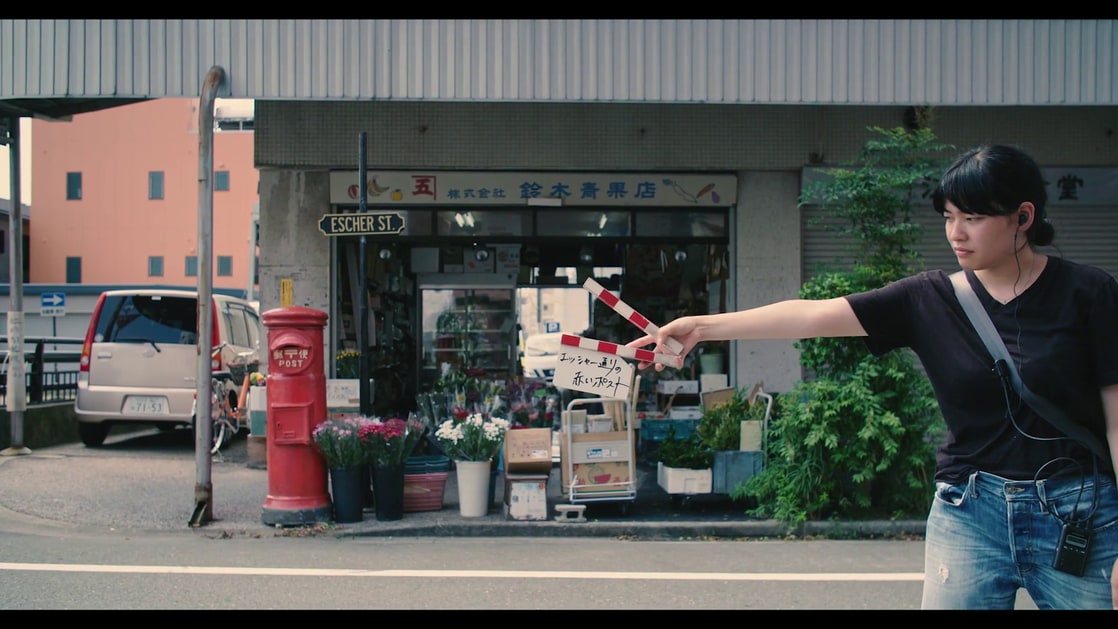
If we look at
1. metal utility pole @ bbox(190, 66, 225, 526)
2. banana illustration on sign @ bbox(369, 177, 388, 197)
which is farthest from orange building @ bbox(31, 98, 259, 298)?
metal utility pole @ bbox(190, 66, 225, 526)

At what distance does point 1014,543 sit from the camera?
2.69 m

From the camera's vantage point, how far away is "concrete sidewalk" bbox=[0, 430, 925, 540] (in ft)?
27.6

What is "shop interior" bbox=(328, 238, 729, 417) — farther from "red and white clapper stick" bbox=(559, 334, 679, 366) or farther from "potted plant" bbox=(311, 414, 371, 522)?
"red and white clapper stick" bbox=(559, 334, 679, 366)

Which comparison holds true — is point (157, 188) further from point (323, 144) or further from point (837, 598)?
point (837, 598)

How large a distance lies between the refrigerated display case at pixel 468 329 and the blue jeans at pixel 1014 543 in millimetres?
11315

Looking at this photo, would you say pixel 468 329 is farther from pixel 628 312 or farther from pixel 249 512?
pixel 628 312

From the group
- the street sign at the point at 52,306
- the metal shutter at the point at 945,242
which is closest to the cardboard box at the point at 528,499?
the metal shutter at the point at 945,242

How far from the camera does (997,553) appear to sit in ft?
8.94

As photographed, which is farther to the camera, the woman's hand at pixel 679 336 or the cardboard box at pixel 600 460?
the cardboard box at pixel 600 460

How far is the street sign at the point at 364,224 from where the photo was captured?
874 cm

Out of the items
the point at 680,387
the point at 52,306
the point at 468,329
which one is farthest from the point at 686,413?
the point at 52,306

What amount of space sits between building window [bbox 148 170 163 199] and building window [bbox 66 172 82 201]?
11.2 ft

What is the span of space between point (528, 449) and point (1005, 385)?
627 cm

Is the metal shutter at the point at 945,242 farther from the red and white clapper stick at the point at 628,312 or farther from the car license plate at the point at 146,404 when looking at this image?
the red and white clapper stick at the point at 628,312
